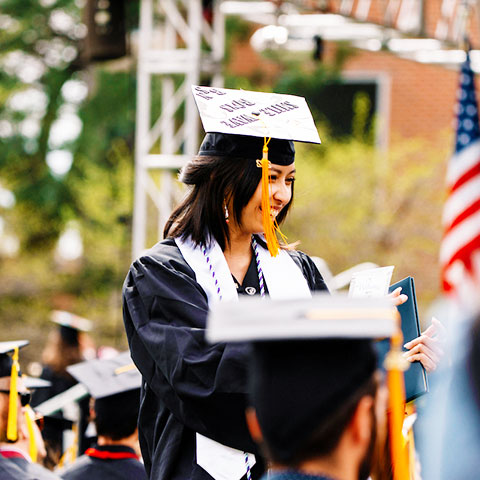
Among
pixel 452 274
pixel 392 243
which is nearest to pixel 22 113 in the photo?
pixel 392 243

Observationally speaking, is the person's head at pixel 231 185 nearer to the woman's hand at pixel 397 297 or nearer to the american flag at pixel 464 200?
the woman's hand at pixel 397 297

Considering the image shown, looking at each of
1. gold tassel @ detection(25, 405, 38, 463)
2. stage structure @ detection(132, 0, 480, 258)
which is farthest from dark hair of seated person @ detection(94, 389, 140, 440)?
stage structure @ detection(132, 0, 480, 258)

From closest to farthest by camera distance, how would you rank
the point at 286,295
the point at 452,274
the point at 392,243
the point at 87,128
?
1. the point at 286,295
2. the point at 452,274
3. the point at 392,243
4. the point at 87,128

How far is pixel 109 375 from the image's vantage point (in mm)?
3932

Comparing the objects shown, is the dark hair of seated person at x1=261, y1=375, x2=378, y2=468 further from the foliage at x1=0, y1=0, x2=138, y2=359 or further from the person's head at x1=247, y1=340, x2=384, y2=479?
the foliage at x1=0, y1=0, x2=138, y2=359

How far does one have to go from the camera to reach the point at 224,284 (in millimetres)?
2764

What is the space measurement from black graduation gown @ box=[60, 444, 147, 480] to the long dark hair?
128 centimetres

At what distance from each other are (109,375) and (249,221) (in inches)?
55.1

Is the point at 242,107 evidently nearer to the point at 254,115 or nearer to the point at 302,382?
the point at 254,115

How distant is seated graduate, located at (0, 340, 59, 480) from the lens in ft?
10.7

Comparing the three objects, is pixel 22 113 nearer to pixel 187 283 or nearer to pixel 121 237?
pixel 121 237

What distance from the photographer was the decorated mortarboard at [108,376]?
150 inches

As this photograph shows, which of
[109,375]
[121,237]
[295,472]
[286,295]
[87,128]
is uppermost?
[295,472]

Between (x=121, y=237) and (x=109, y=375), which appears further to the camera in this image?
(x=121, y=237)
